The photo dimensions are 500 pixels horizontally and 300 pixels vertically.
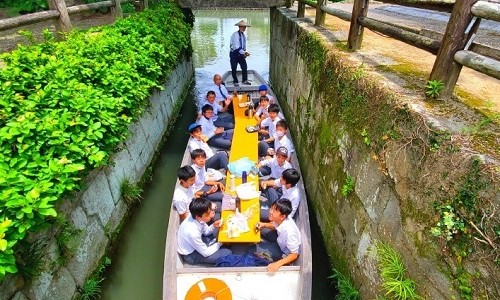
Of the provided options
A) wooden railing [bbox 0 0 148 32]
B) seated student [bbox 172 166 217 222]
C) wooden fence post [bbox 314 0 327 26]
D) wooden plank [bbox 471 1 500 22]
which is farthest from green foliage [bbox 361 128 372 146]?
wooden railing [bbox 0 0 148 32]

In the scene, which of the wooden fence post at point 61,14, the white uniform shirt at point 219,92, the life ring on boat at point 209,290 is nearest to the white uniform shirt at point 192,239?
the life ring on boat at point 209,290

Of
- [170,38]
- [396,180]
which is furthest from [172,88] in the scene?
[396,180]

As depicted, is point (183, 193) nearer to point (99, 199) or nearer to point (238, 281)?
point (99, 199)

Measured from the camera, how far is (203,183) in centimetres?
540

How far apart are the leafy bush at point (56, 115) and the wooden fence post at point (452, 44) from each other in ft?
12.7

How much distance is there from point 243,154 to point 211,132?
4.88 ft

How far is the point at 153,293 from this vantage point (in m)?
4.61

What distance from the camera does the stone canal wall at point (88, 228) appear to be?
346 cm

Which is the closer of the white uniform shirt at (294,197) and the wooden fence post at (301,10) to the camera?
the white uniform shirt at (294,197)

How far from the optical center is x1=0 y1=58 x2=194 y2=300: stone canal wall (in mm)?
3459

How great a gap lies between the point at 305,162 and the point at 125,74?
3.98 m

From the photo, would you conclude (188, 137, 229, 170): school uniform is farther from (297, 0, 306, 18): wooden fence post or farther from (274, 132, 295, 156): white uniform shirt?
(297, 0, 306, 18): wooden fence post

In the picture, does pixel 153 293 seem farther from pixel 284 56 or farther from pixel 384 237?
pixel 284 56

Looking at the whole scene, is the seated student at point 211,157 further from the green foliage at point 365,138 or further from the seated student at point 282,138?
the green foliage at point 365,138
